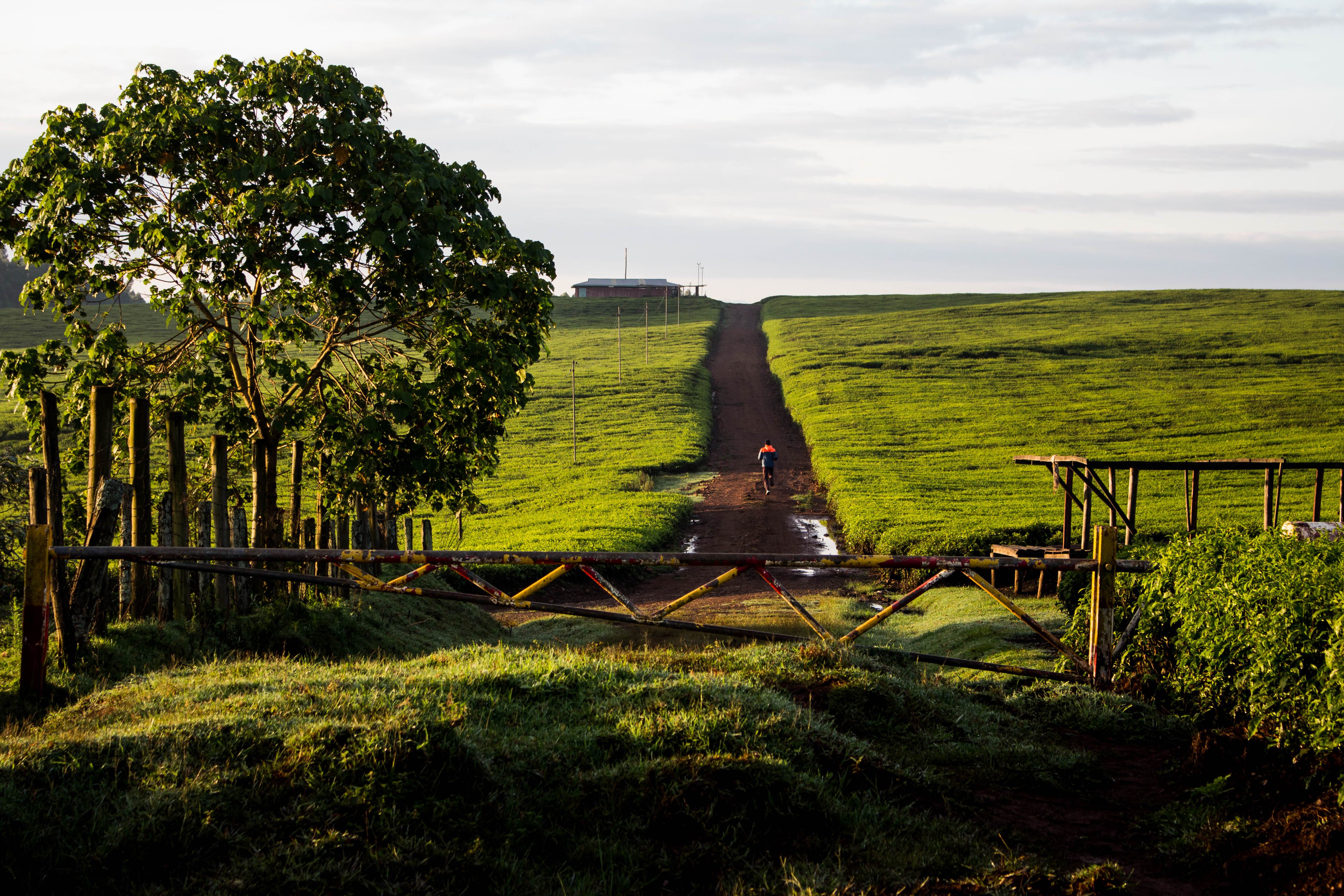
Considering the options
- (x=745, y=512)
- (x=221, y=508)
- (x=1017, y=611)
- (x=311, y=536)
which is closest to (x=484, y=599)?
(x=1017, y=611)

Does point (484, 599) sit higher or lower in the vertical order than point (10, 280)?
lower

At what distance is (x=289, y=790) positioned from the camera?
4832 millimetres

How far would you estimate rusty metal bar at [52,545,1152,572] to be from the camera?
6.79 metres

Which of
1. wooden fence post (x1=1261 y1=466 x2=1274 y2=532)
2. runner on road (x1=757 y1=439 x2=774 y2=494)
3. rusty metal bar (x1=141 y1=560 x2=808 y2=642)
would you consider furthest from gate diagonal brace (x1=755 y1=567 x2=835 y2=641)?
runner on road (x1=757 y1=439 x2=774 y2=494)

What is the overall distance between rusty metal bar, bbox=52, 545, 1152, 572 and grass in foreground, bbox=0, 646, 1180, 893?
89 cm

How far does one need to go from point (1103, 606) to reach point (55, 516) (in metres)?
9.14

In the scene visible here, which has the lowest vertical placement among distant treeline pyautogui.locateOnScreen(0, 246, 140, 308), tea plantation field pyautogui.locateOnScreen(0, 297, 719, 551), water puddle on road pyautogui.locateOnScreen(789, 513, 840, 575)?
water puddle on road pyautogui.locateOnScreen(789, 513, 840, 575)

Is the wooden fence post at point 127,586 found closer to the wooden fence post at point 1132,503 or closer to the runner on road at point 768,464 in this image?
the wooden fence post at point 1132,503

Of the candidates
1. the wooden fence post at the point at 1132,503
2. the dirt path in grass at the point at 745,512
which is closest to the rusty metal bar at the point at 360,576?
the dirt path in grass at the point at 745,512

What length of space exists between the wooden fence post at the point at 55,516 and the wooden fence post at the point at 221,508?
1.54m

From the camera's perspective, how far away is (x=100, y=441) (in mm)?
8906

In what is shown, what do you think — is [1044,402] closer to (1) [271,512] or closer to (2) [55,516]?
(1) [271,512]

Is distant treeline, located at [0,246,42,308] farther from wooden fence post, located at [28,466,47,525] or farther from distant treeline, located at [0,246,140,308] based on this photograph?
wooden fence post, located at [28,466,47,525]

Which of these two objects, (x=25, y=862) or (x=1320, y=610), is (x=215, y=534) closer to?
(x=25, y=862)
